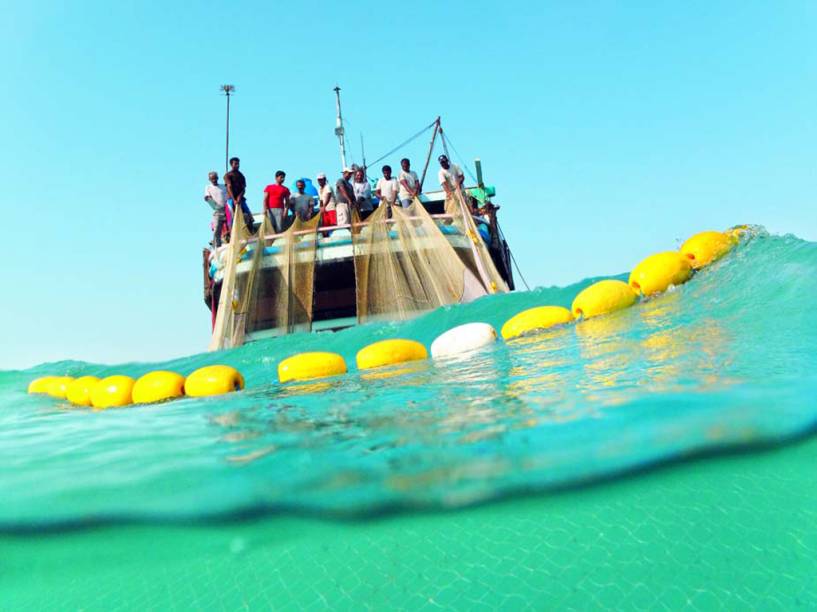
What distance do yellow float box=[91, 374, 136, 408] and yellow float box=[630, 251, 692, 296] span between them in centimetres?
771

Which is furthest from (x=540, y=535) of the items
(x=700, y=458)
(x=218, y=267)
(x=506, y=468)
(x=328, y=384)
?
(x=218, y=267)

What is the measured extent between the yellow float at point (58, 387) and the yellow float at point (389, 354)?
6586mm

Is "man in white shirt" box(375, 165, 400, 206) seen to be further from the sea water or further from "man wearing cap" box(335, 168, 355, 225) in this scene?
the sea water

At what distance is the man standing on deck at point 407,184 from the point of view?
15.7 metres

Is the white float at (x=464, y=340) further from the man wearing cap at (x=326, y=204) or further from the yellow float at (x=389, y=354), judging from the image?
the man wearing cap at (x=326, y=204)

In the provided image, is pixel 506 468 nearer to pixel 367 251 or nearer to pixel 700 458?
pixel 700 458

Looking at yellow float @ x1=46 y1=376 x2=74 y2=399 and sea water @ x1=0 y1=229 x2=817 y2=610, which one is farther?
yellow float @ x1=46 y1=376 x2=74 y2=399

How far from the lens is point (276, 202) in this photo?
607 inches

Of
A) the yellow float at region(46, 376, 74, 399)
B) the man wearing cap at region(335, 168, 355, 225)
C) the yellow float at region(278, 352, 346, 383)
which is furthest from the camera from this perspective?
the man wearing cap at region(335, 168, 355, 225)

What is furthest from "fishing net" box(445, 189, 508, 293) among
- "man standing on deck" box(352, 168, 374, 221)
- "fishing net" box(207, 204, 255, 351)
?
"fishing net" box(207, 204, 255, 351)

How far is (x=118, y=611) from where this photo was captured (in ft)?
A: 10.1

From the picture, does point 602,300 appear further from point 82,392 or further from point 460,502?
point 82,392

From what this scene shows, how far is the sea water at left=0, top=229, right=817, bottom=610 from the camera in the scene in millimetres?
2814

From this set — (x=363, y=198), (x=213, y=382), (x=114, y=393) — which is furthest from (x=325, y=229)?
(x=213, y=382)
